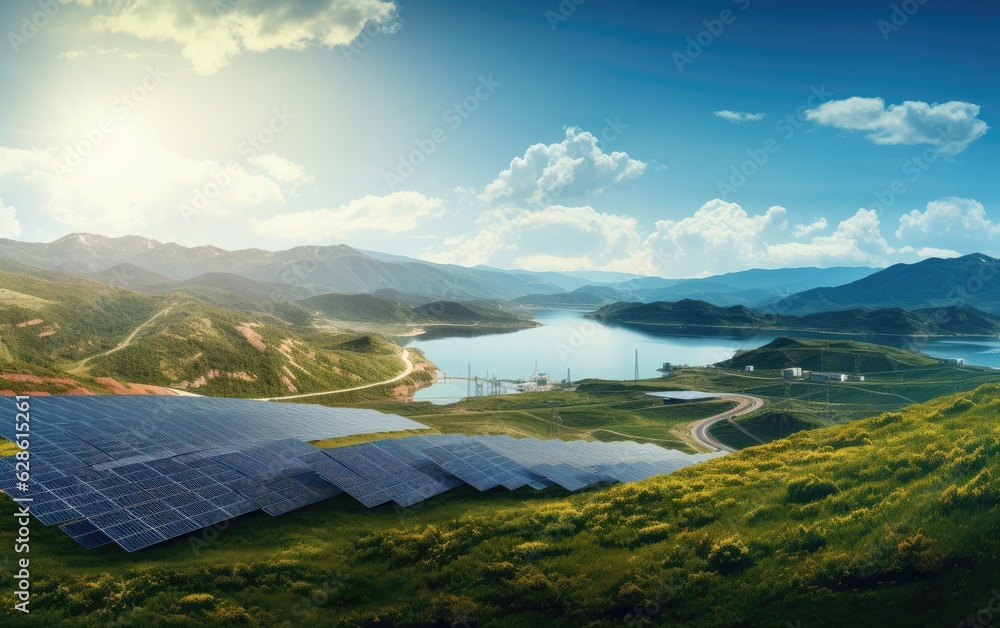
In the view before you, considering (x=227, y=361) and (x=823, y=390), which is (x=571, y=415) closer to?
(x=823, y=390)

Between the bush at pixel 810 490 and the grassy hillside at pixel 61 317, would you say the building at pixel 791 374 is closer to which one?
the bush at pixel 810 490

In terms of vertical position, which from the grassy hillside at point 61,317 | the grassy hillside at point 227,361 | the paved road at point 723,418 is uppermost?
the grassy hillside at point 61,317

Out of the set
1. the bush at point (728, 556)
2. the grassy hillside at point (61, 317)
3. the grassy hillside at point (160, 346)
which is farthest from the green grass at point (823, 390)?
the grassy hillside at point (61, 317)

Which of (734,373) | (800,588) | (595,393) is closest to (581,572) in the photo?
(800,588)

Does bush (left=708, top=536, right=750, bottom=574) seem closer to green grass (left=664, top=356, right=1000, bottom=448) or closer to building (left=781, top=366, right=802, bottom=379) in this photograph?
green grass (left=664, top=356, right=1000, bottom=448)

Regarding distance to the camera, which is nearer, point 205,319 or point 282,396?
point 282,396

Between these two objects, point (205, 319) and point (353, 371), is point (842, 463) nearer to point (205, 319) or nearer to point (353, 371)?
point (353, 371)
